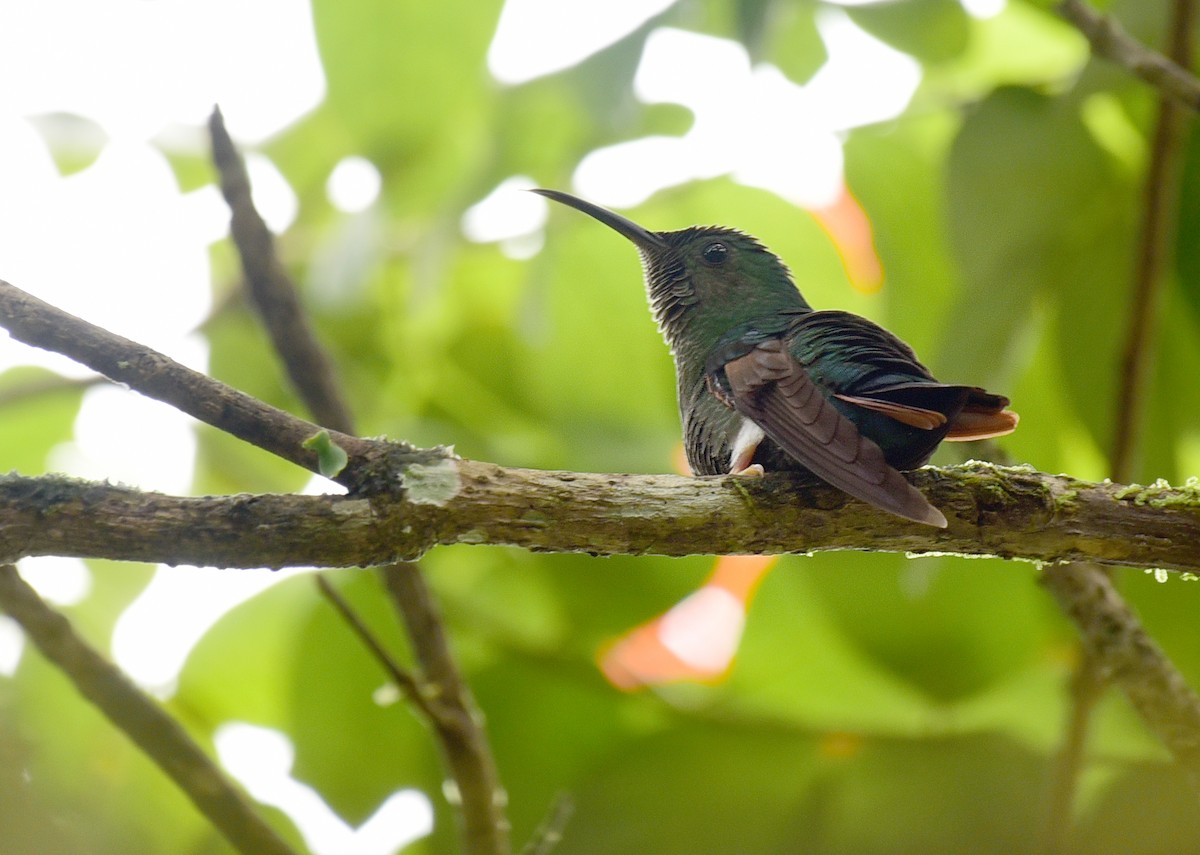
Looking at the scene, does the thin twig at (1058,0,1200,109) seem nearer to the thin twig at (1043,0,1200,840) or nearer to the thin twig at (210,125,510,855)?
the thin twig at (1043,0,1200,840)

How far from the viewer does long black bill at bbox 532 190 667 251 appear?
337 centimetres

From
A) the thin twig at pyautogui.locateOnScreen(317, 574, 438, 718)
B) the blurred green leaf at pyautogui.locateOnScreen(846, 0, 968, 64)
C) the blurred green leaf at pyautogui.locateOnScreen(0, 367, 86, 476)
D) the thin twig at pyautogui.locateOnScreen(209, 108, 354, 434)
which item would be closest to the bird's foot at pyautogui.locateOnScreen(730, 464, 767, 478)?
the thin twig at pyautogui.locateOnScreen(317, 574, 438, 718)

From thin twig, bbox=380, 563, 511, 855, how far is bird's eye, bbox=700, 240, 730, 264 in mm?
1190

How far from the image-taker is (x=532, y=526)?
1893 mm

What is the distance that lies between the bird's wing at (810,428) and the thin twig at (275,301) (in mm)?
1090

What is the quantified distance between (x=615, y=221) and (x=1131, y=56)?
140 centimetres

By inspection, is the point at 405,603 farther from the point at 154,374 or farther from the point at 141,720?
the point at 154,374

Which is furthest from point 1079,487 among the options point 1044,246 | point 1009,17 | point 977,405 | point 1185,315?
point 1009,17

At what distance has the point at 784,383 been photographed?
2.46 meters

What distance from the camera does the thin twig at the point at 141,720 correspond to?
2514 mm

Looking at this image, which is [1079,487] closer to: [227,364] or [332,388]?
[332,388]

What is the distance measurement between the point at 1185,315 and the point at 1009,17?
Result: 161 centimetres

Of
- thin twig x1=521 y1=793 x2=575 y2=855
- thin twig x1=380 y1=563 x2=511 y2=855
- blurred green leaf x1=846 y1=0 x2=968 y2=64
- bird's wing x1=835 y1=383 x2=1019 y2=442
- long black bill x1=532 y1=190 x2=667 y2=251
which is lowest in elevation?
thin twig x1=521 y1=793 x2=575 y2=855

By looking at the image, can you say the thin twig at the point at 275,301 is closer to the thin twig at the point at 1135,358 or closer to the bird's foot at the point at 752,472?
the bird's foot at the point at 752,472
